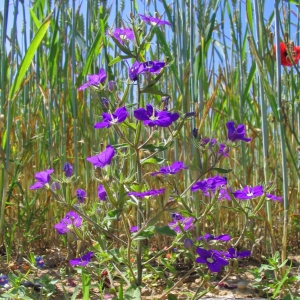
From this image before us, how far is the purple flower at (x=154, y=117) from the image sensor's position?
0.79 metres

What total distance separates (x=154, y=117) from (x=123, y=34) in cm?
23

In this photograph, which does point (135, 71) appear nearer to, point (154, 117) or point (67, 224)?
point (154, 117)

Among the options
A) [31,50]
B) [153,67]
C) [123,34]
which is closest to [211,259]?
[153,67]

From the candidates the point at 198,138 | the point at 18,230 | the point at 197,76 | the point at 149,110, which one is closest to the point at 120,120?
the point at 149,110

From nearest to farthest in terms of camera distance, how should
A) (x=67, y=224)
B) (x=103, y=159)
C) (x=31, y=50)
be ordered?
(x=103, y=159)
(x=67, y=224)
(x=31, y=50)

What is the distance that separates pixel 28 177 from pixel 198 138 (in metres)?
1.11

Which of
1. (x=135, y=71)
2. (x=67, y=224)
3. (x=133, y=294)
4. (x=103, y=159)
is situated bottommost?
(x=133, y=294)

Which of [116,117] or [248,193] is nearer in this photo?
[116,117]

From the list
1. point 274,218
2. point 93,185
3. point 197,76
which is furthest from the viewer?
point 274,218

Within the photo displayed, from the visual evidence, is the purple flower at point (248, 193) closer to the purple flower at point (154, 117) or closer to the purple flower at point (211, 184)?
the purple flower at point (211, 184)

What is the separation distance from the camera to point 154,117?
32.2 inches

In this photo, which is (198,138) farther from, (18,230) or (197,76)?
(18,230)

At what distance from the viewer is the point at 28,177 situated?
1.75 m

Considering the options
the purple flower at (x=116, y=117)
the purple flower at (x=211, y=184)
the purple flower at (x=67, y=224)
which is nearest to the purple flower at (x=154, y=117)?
the purple flower at (x=116, y=117)
